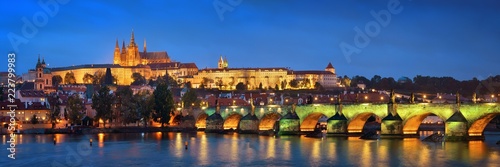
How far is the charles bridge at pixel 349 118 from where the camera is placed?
5775 cm

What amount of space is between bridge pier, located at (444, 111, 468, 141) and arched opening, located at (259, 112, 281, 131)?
23809 millimetres

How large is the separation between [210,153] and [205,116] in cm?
3804

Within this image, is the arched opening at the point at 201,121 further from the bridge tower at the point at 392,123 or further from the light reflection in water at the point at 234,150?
the bridge tower at the point at 392,123

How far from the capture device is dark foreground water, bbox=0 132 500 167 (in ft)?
153

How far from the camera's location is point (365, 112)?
6675cm

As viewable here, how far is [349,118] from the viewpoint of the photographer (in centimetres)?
6844

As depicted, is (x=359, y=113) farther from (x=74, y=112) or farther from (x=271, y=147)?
(x=74, y=112)

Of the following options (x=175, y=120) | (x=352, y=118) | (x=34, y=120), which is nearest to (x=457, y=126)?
(x=352, y=118)

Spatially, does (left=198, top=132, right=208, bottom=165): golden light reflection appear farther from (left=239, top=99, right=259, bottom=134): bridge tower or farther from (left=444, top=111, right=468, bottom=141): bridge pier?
(left=444, top=111, right=468, bottom=141): bridge pier

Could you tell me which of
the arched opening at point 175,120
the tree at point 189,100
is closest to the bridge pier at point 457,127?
the arched opening at point 175,120

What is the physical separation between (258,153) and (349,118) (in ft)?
57.4

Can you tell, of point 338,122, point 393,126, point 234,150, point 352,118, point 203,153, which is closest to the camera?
point 203,153

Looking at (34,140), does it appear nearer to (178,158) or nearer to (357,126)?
(178,158)

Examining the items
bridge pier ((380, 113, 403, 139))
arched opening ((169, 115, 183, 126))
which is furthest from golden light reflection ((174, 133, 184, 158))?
arched opening ((169, 115, 183, 126))
